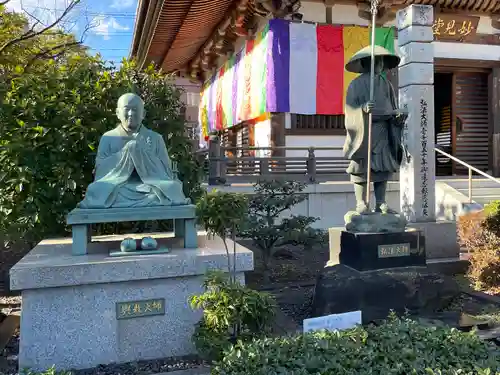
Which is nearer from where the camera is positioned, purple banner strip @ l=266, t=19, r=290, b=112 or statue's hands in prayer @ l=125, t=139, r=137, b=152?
statue's hands in prayer @ l=125, t=139, r=137, b=152

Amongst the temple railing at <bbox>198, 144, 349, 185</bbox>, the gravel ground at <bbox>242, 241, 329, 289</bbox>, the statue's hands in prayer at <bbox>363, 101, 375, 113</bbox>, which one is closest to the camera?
the statue's hands in prayer at <bbox>363, 101, 375, 113</bbox>

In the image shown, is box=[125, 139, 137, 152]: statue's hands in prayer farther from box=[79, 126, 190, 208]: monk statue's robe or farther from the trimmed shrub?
the trimmed shrub

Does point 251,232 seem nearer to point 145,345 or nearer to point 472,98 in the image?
point 145,345

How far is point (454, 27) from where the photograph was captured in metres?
11.6

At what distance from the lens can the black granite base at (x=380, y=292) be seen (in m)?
4.33

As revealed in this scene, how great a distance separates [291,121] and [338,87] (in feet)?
4.35

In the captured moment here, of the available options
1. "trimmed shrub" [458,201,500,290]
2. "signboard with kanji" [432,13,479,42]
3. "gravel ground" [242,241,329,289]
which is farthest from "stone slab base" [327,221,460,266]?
"signboard with kanji" [432,13,479,42]

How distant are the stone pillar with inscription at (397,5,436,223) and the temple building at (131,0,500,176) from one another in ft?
9.65

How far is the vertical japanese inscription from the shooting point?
745cm

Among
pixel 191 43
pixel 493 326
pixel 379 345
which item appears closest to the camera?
pixel 379 345

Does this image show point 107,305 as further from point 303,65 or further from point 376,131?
point 303,65

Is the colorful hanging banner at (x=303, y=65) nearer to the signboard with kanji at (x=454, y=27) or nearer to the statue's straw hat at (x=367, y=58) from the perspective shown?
the signboard with kanji at (x=454, y=27)

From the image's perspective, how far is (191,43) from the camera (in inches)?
579

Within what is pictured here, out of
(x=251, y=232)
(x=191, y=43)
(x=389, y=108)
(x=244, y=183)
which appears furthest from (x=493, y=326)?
(x=191, y=43)
